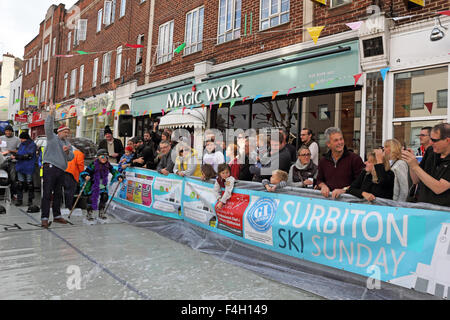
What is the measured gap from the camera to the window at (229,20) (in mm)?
11572

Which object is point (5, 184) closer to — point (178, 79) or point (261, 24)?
point (178, 79)

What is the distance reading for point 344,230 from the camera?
12.2 ft

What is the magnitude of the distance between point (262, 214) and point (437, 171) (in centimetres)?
215

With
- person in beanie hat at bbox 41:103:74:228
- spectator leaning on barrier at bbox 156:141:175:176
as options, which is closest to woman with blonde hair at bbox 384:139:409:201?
spectator leaning on barrier at bbox 156:141:175:176

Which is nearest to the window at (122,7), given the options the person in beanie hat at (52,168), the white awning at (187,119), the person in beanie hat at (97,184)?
the white awning at (187,119)

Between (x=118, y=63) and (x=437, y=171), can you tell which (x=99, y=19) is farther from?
(x=437, y=171)

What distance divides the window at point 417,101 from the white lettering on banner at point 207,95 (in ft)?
17.0

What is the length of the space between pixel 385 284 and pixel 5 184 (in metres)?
9.34

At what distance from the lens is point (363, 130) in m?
8.05

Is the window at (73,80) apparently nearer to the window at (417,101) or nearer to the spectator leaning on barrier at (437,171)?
the window at (417,101)

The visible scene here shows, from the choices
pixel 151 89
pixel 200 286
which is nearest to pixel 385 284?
pixel 200 286

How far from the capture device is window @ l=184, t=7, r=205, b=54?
43.5 ft

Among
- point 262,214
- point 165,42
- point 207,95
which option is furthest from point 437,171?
point 165,42

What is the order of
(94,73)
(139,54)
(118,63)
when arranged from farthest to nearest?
(94,73)
(118,63)
(139,54)
